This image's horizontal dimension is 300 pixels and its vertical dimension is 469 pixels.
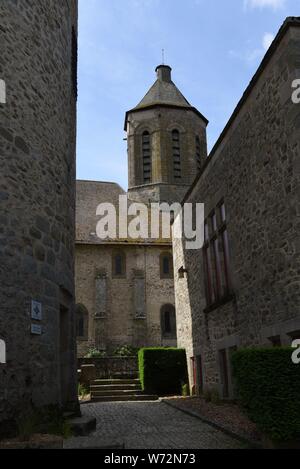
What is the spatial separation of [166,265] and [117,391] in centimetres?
1166

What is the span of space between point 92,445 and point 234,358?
2187 millimetres

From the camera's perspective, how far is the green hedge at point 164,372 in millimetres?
15250

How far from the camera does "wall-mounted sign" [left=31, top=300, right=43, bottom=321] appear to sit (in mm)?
6874

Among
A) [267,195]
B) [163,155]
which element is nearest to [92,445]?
[267,195]

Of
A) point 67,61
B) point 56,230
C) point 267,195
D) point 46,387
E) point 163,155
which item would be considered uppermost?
point 163,155

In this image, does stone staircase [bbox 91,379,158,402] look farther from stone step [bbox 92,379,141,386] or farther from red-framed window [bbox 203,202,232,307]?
red-framed window [bbox 203,202,232,307]

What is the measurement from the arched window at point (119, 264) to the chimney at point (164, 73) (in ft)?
57.2

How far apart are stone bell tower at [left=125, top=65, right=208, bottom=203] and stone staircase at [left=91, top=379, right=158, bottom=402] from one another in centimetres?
1575

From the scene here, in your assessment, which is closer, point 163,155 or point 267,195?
point 267,195

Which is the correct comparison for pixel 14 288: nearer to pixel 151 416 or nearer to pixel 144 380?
pixel 151 416

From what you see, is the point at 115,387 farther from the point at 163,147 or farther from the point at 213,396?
the point at 163,147

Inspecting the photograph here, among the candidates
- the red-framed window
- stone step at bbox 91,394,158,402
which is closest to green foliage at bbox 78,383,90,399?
stone step at bbox 91,394,158,402

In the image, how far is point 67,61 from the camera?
9664mm

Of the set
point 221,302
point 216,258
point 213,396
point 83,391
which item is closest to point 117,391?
point 83,391
